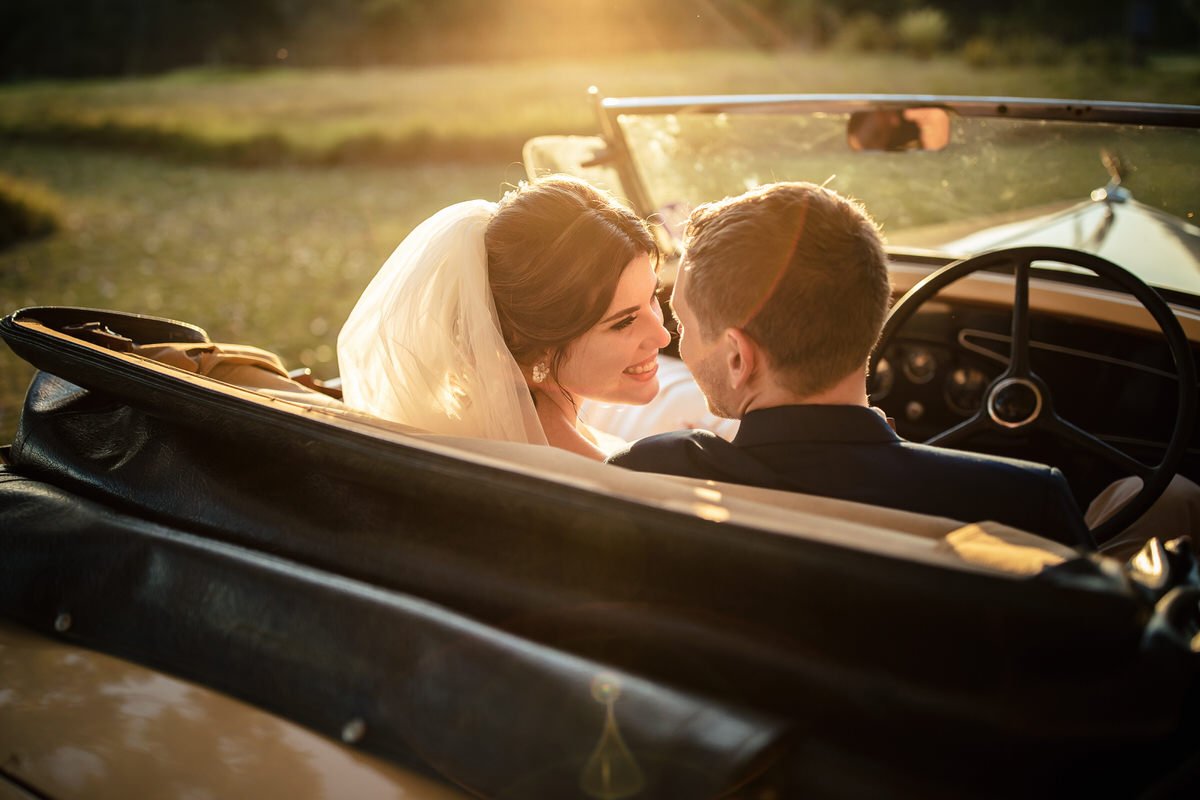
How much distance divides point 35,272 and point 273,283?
2.45 metres

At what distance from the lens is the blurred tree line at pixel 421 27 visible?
21.1 meters

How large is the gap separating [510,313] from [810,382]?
0.79 metres

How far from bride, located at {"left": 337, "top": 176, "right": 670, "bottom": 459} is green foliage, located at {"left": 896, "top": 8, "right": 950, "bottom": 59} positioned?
18.6 metres

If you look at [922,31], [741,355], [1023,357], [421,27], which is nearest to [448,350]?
[741,355]

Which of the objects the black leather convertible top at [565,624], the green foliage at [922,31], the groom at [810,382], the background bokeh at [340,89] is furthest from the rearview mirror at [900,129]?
the green foliage at [922,31]

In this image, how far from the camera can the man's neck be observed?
5.26 ft

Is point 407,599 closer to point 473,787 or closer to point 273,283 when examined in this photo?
point 473,787

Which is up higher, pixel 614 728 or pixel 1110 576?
pixel 1110 576

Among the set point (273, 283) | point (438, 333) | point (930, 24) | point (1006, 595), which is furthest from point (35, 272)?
point (930, 24)

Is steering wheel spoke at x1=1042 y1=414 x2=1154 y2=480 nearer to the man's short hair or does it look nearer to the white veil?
the man's short hair

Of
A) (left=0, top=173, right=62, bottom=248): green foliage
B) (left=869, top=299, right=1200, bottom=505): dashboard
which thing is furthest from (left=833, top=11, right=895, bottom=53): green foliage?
(left=869, top=299, right=1200, bottom=505): dashboard

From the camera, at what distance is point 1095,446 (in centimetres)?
232

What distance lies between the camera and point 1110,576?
0.93 m

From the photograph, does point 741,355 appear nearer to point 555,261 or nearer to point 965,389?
point 555,261
